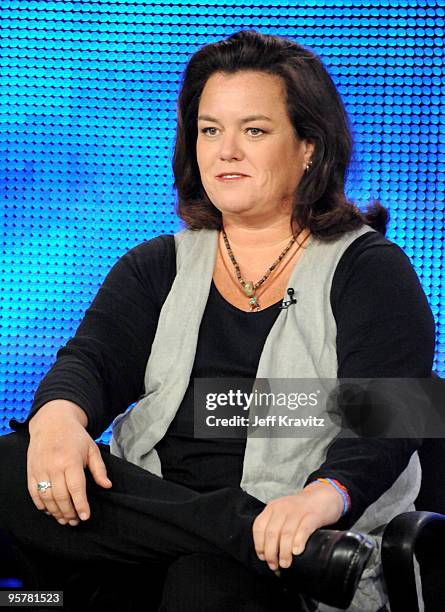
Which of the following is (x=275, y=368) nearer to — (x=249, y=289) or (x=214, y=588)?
(x=249, y=289)

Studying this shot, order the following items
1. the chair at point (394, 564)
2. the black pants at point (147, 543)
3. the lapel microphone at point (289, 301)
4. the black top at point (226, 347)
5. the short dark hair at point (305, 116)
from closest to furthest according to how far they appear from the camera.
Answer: the chair at point (394, 564) < the black pants at point (147, 543) < the black top at point (226, 347) < the lapel microphone at point (289, 301) < the short dark hair at point (305, 116)

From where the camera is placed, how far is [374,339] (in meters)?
1.77

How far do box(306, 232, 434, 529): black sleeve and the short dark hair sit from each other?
0.43ft

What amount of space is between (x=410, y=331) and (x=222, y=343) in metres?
0.37

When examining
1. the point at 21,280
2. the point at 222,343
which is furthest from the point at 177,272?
the point at 21,280

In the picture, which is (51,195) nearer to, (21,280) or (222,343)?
(21,280)

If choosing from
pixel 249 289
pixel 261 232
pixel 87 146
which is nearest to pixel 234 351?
pixel 249 289

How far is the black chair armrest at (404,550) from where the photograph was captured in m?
1.47

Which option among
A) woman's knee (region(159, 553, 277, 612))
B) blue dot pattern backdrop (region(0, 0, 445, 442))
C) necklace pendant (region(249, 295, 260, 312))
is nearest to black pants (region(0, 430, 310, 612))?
woman's knee (region(159, 553, 277, 612))

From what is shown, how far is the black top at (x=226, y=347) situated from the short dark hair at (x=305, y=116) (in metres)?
0.11

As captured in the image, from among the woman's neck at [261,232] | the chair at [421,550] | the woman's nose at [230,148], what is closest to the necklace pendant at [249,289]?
the woman's neck at [261,232]

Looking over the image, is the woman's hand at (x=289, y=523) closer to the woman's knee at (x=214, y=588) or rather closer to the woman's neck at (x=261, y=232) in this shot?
the woman's knee at (x=214, y=588)

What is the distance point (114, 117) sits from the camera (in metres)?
2.58
